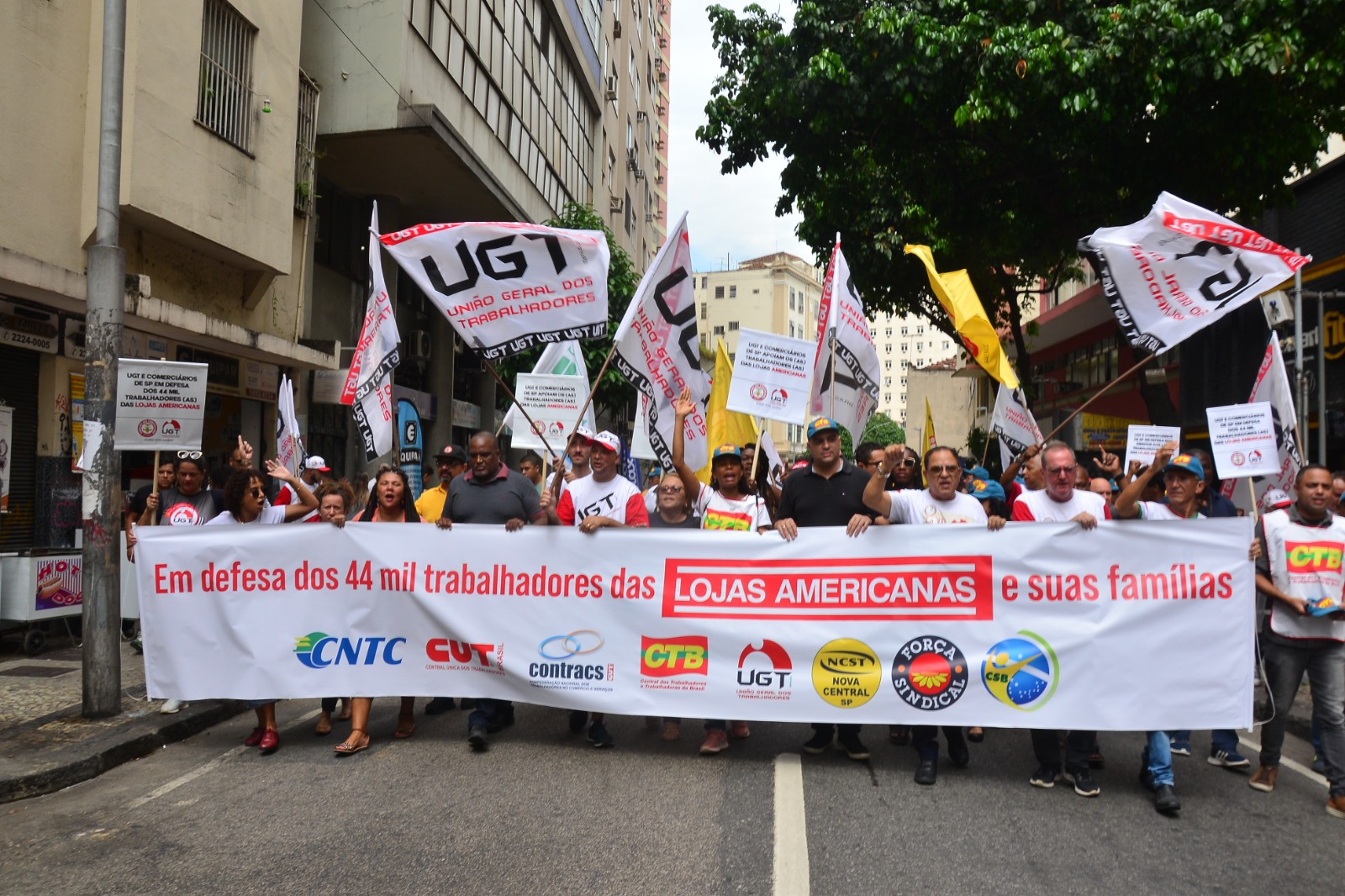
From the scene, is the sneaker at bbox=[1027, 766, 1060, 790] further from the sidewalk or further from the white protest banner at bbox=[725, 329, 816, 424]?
the sidewalk

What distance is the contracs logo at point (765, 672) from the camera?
5.69 metres

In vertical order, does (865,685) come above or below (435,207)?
below

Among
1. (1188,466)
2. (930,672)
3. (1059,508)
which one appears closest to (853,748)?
(930,672)

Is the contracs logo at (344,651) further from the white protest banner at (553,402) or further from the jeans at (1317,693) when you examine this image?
the jeans at (1317,693)

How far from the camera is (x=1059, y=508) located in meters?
5.87

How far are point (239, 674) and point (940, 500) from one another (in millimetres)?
4271

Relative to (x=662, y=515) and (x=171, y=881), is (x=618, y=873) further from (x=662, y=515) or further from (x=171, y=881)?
(x=662, y=515)

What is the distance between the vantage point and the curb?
5.30m

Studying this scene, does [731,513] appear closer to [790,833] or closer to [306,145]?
[790,833]

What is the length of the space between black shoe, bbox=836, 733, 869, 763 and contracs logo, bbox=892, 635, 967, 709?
500mm

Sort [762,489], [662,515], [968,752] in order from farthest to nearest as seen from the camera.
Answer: [762,489] → [662,515] → [968,752]

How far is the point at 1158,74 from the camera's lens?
1105 centimetres

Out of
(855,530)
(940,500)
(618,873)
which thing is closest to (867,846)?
(618,873)

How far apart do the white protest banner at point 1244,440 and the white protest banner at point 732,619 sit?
2.97m
